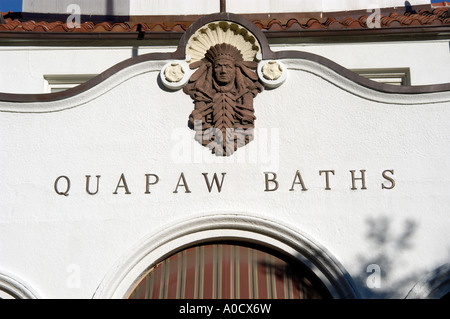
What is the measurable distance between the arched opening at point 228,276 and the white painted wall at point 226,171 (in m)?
0.43

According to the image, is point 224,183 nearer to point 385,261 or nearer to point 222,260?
point 222,260

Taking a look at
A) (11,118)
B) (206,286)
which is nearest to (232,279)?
(206,286)

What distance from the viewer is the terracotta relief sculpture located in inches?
361

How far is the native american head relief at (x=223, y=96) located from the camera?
9.16 metres

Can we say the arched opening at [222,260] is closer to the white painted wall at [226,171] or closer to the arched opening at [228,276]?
the arched opening at [228,276]

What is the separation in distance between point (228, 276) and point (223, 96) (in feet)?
7.68

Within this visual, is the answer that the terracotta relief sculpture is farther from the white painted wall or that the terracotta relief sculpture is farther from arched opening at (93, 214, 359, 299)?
arched opening at (93, 214, 359, 299)

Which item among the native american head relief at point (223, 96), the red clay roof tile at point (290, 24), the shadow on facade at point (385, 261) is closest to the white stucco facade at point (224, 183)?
the shadow on facade at point (385, 261)

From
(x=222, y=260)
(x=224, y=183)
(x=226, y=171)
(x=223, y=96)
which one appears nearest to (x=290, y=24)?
(x=223, y=96)

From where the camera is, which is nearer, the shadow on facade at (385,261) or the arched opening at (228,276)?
the shadow on facade at (385,261)

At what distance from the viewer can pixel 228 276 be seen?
28.4ft

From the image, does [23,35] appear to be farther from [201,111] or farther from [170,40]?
[201,111]

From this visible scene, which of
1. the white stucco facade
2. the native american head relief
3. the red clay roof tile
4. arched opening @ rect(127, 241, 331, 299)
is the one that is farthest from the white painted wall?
the red clay roof tile
